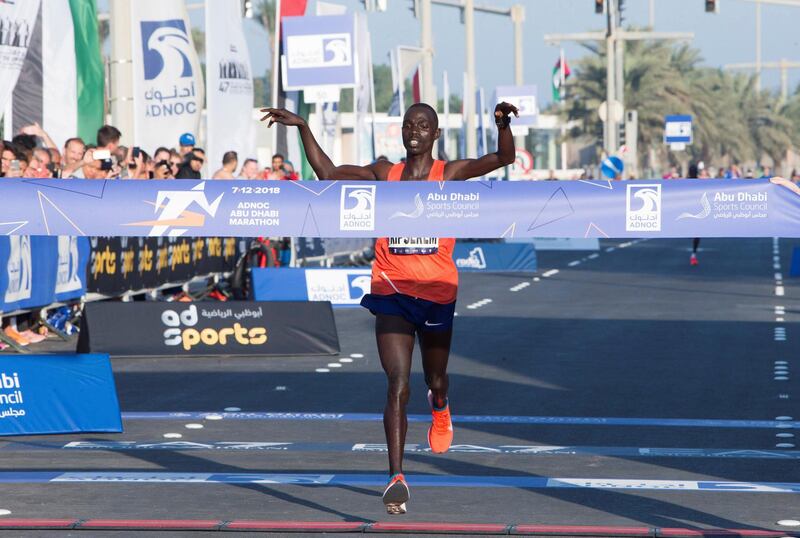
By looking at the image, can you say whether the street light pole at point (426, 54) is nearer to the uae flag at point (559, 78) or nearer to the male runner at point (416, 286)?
the uae flag at point (559, 78)

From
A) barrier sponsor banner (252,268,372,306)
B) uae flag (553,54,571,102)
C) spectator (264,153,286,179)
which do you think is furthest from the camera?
uae flag (553,54,571,102)

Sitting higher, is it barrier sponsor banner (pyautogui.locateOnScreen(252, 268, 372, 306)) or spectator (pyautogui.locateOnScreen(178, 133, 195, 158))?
spectator (pyautogui.locateOnScreen(178, 133, 195, 158))

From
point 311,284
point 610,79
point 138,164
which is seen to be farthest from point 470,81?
point 138,164

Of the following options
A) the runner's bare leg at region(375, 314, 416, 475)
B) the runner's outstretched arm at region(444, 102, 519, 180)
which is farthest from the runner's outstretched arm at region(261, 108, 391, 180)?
the runner's bare leg at region(375, 314, 416, 475)

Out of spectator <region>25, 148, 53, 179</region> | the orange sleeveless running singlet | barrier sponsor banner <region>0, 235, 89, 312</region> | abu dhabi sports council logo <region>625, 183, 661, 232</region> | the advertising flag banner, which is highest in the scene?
the advertising flag banner

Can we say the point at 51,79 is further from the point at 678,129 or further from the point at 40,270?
the point at 678,129

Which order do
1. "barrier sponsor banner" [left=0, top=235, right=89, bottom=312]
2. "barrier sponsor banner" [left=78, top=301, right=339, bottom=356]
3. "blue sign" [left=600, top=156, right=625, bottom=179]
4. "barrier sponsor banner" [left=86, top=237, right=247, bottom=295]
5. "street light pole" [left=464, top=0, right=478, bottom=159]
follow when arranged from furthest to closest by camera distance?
"street light pole" [left=464, top=0, right=478, bottom=159] < "blue sign" [left=600, top=156, right=625, bottom=179] < "barrier sponsor banner" [left=86, top=237, right=247, bottom=295] < "barrier sponsor banner" [left=0, top=235, right=89, bottom=312] < "barrier sponsor banner" [left=78, top=301, right=339, bottom=356]

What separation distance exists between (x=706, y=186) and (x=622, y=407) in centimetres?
351

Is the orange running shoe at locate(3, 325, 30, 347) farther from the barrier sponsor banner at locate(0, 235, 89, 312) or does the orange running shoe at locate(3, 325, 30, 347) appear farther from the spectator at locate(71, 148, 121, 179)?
the spectator at locate(71, 148, 121, 179)

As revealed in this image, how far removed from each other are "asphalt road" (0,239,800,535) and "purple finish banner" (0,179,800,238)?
1.34 m

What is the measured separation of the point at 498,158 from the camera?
7.50 m

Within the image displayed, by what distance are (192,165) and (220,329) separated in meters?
4.75

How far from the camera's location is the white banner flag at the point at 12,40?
15.3 meters

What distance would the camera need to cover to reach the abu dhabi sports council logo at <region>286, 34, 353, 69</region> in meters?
25.2
